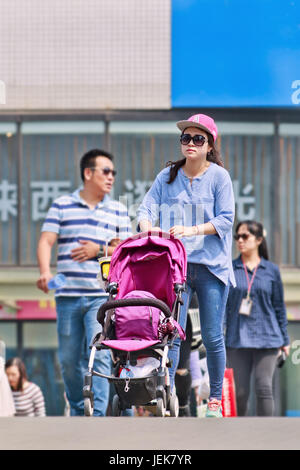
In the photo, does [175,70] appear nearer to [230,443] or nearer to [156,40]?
[156,40]

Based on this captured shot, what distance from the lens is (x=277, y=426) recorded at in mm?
5719

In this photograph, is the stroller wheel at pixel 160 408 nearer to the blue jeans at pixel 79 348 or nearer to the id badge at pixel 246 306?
the blue jeans at pixel 79 348

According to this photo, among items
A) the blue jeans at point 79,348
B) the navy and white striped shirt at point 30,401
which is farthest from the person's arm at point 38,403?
the blue jeans at point 79,348

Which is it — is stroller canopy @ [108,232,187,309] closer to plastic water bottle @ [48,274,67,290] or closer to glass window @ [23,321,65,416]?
plastic water bottle @ [48,274,67,290]

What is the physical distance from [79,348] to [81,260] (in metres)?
0.63

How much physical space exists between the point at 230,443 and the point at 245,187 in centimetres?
635

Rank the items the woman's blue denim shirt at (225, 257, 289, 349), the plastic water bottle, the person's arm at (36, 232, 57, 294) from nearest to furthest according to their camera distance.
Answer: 1. the plastic water bottle
2. the person's arm at (36, 232, 57, 294)
3. the woman's blue denim shirt at (225, 257, 289, 349)

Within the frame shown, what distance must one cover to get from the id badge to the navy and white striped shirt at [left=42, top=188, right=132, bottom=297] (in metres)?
1.18

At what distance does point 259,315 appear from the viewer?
27.8 ft

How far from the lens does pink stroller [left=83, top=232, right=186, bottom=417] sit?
615 cm

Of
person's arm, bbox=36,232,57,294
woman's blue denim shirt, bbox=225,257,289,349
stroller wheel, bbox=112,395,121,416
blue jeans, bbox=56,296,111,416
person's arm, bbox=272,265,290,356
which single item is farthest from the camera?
person's arm, bbox=272,265,290,356

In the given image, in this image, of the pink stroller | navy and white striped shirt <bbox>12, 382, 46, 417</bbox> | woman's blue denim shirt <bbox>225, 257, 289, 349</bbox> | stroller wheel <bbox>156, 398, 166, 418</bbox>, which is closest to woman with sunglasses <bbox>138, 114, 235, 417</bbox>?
the pink stroller
